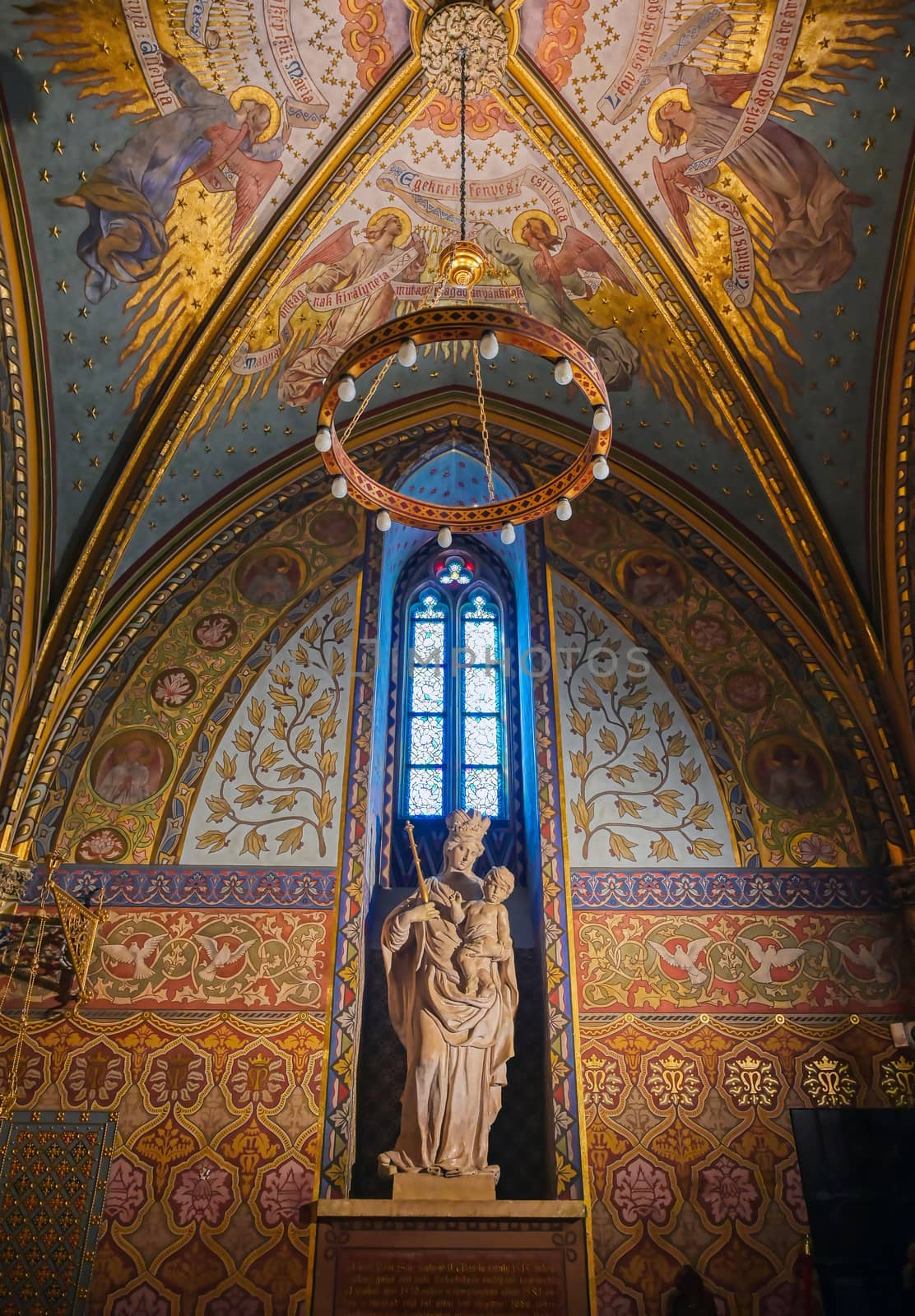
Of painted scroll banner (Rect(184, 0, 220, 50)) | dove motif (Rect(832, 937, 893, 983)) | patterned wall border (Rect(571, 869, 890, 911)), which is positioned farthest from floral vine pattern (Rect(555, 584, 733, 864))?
painted scroll banner (Rect(184, 0, 220, 50))

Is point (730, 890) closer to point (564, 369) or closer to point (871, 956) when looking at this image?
point (871, 956)

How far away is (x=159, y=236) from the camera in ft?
28.2

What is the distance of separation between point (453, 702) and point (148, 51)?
5942 millimetres

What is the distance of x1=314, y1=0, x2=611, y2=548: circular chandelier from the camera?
Answer: 6.44 m

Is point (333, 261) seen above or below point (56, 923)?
above

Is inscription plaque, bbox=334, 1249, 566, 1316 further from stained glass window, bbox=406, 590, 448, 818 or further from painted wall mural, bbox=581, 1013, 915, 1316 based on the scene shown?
stained glass window, bbox=406, 590, 448, 818

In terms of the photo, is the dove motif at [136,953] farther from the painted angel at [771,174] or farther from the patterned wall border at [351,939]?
the painted angel at [771,174]

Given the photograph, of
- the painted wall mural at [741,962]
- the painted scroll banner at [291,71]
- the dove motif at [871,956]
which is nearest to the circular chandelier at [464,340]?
the painted scroll banner at [291,71]

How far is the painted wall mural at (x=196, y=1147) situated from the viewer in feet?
24.0

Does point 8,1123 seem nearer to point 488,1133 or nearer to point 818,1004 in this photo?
point 488,1133

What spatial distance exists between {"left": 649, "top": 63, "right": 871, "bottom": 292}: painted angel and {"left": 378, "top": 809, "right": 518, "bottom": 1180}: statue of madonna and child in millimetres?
5381

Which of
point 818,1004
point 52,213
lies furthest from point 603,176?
point 818,1004

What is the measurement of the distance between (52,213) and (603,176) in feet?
14.0

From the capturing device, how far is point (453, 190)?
9.20m
